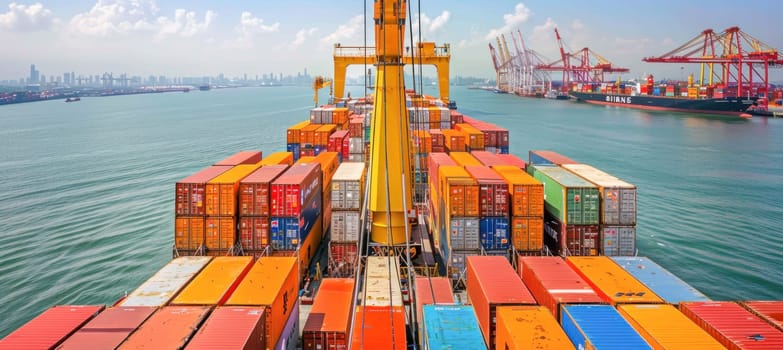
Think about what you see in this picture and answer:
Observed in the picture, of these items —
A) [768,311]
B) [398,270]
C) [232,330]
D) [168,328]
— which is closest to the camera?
[232,330]

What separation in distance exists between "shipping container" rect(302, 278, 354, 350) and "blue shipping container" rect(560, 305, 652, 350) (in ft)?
20.0

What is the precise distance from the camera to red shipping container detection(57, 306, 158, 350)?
32.0 ft

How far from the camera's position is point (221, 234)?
58.7ft

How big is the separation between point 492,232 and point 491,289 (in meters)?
5.77

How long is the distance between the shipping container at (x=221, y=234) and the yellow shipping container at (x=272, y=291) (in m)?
3.83

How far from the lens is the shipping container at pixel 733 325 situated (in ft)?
31.3

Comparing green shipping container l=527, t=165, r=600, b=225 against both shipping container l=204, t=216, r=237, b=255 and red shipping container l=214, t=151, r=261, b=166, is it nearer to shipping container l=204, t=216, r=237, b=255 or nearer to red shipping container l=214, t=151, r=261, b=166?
shipping container l=204, t=216, r=237, b=255

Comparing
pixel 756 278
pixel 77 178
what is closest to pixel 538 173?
pixel 756 278

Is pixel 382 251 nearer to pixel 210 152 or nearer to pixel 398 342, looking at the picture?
pixel 398 342

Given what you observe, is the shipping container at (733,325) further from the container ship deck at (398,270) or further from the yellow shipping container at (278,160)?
the yellow shipping container at (278,160)

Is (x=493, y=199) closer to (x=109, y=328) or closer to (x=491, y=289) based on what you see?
(x=491, y=289)

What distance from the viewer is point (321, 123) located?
43344 mm

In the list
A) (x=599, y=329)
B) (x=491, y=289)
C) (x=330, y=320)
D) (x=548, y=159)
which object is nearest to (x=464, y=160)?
(x=548, y=159)

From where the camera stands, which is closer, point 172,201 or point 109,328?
point 109,328
